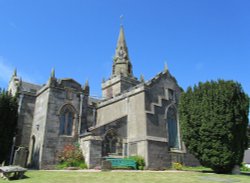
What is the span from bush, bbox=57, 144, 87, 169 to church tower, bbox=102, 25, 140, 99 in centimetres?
1672

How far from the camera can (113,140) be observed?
25.7 metres

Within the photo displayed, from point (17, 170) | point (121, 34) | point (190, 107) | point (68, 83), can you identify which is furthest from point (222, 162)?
point (121, 34)

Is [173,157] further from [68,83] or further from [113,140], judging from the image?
[68,83]

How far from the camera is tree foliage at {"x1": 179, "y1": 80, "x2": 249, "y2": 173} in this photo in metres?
20.5

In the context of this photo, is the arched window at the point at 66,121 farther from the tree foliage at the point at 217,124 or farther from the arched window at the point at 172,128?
the tree foliage at the point at 217,124

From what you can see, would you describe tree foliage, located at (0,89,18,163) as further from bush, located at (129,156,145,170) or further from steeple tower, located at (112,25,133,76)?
steeple tower, located at (112,25,133,76)

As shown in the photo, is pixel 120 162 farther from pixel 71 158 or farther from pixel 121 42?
pixel 121 42

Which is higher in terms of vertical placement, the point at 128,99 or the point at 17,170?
the point at 128,99

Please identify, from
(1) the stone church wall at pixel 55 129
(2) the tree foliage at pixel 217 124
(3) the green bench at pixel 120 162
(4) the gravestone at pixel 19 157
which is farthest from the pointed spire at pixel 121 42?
(4) the gravestone at pixel 19 157

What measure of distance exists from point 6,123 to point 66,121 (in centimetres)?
581

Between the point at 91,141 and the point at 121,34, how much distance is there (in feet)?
96.2

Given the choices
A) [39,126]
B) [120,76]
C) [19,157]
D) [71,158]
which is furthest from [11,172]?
[120,76]

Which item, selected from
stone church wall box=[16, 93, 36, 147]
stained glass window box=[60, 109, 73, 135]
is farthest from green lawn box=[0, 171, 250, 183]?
stone church wall box=[16, 93, 36, 147]

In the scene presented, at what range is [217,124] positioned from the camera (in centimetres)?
2081
